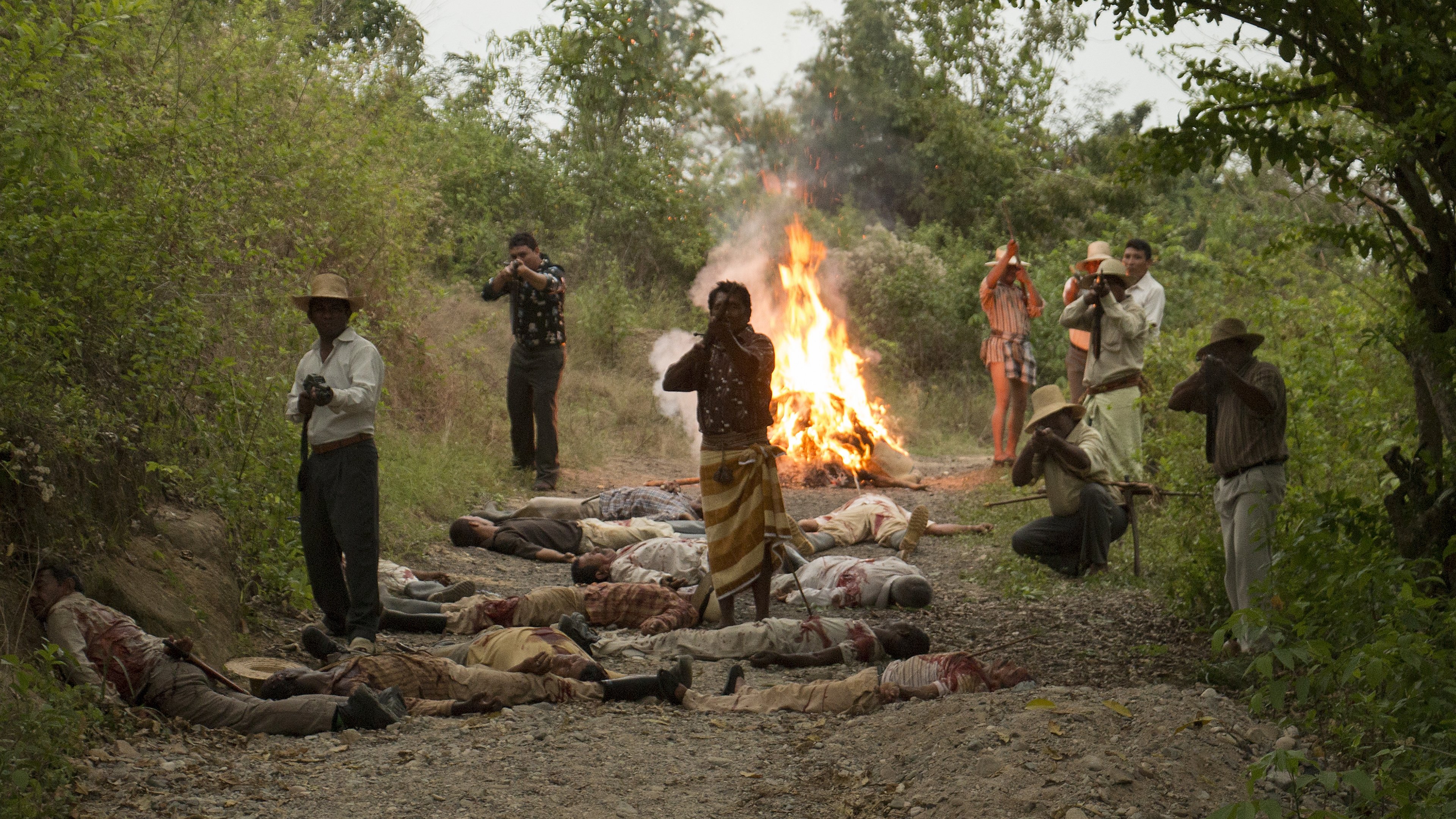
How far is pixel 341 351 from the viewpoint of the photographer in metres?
6.27

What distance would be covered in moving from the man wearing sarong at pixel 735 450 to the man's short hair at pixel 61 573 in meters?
3.06

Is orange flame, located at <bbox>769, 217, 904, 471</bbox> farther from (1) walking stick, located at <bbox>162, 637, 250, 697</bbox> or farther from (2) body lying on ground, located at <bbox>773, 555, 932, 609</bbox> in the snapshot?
(1) walking stick, located at <bbox>162, 637, 250, 697</bbox>

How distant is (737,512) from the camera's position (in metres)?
6.86

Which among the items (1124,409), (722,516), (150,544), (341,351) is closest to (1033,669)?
(722,516)

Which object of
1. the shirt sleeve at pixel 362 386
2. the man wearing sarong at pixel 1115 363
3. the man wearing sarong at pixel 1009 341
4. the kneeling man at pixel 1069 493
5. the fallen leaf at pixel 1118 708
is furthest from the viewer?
the man wearing sarong at pixel 1009 341

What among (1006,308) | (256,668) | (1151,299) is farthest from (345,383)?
(1006,308)

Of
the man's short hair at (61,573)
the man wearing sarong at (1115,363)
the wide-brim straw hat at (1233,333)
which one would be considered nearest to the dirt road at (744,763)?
the man's short hair at (61,573)

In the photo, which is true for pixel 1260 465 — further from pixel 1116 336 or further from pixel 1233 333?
pixel 1116 336

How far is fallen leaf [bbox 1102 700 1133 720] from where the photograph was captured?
450 centimetres

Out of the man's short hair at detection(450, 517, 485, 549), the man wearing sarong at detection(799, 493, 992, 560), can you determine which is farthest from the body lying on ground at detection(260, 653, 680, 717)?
the man wearing sarong at detection(799, 493, 992, 560)

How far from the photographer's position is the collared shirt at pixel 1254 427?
5.71 meters

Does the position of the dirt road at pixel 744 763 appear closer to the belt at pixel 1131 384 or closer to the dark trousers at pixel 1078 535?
the dark trousers at pixel 1078 535

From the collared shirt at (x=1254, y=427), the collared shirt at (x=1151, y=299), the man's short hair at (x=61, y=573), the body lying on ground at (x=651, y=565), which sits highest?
the collared shirt at (x=1151, y=299)

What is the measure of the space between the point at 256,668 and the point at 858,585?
3.61 metres
